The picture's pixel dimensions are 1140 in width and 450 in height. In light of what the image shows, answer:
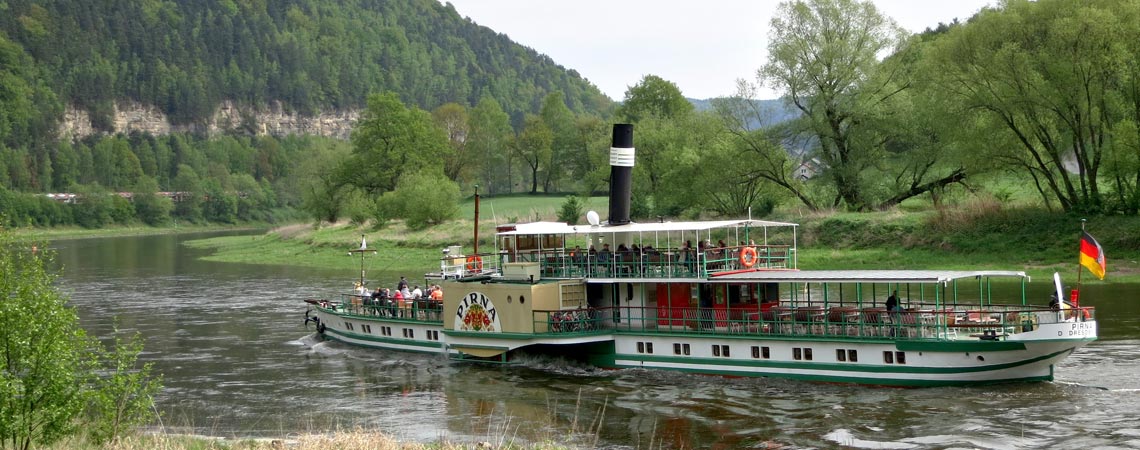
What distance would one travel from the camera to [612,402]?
93.6 feet

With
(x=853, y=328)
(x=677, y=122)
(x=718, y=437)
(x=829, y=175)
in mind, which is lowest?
(x=718, y=437)

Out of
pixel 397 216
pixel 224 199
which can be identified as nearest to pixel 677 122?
pixel 397 216

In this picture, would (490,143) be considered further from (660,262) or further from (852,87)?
(660,262)

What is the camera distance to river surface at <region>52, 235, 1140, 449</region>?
2392cm

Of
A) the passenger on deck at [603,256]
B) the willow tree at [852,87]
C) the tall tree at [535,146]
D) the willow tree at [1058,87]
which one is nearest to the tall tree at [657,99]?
the tall tree at [535,146]

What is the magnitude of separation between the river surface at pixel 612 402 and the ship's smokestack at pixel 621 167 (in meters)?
5.75

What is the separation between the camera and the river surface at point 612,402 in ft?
78.5

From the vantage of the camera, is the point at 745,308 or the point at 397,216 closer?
the point at 745,308

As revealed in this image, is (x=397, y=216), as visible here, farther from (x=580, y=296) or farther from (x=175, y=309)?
(x=580, y=296)

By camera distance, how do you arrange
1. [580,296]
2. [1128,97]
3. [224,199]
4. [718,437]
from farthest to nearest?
[224,199] → [1128,97] → [580,296] → [718,437]

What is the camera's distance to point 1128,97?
4912cm

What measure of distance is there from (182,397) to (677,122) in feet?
211

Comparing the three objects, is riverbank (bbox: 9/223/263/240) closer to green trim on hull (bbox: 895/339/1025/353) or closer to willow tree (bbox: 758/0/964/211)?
willow tree (bbox: 758/0/964/211)

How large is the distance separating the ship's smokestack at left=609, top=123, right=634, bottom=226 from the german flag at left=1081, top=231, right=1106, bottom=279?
13943mm
